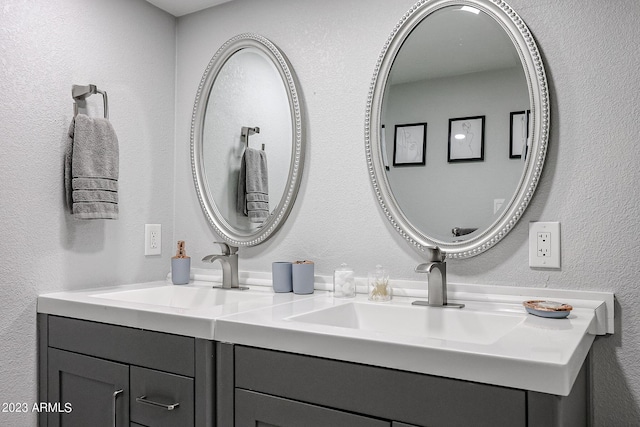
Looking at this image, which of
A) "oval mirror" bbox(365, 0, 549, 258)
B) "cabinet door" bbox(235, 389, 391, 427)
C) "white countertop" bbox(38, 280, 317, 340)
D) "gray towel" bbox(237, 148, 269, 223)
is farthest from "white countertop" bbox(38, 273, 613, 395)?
"gray towel" bbox(237, 148, 269, 223)

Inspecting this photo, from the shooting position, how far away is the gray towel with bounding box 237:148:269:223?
1917 millimetres

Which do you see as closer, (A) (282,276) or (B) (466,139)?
(B) (466,139)

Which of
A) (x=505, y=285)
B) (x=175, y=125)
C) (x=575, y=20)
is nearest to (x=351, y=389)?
(x=505, y=285)

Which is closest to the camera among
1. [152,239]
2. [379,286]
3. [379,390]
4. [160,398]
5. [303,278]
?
[379,390]

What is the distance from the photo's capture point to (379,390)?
988mm

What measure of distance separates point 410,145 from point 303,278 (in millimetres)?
582

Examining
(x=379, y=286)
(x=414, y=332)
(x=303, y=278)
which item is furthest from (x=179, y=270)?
(x=414, y=332)

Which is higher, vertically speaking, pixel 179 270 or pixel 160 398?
pixel 179 270

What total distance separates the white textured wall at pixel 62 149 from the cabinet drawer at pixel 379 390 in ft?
2.93

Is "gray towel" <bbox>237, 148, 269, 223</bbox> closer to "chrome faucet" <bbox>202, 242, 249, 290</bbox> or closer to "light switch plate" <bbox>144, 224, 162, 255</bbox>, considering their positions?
"chrome faucet" <bbox>202, 242, 249, 290</bbox>

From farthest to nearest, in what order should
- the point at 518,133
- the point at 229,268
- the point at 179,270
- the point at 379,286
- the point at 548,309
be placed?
the point at 179,270, the point at 229,268, the point at 379,286, the point at 518,133, the point at 548,309

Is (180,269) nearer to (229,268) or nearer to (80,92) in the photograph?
(229,268)

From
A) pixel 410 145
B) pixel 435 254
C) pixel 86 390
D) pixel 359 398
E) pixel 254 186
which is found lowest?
pixel 86 390

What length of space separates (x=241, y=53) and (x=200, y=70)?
239 millimetres
